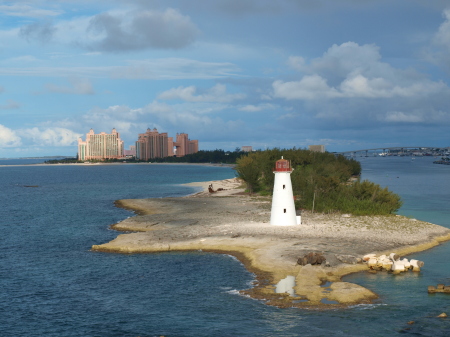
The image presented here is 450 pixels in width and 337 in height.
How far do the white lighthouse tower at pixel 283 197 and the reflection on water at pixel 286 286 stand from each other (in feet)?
50.4

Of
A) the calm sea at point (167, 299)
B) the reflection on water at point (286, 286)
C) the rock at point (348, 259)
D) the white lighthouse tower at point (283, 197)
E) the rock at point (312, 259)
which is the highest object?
the white lighthouse tower at point (283, 197)

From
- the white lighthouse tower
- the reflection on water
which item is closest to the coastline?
the reflection on water

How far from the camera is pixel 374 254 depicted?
36125 mm

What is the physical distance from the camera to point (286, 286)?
30.1 meters

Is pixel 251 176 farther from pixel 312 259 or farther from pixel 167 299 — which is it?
pixel 167 299

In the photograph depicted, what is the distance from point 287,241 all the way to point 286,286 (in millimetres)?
11698

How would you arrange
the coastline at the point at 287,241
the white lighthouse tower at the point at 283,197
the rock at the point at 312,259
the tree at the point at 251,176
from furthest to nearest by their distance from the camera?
1. the tree at the point at 251,176
2. the white lighthouse tower at the point at 283,197
3. the rock at the point at 312,259
4. the coastline at the point at 287,241

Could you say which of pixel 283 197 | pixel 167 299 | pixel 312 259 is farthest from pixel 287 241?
pixel 167 299

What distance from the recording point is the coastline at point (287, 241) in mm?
29062

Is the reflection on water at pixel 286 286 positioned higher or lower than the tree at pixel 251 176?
lower

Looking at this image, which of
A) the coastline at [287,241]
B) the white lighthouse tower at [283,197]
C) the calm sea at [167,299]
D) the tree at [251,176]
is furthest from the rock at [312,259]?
the tree at [251,176]

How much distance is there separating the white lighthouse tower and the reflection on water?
50.4 ft

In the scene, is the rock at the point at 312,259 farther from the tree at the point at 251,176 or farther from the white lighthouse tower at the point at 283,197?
the tree at the point at 251,176

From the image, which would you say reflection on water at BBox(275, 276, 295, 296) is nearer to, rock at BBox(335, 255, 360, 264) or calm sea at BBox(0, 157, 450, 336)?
calm sea at BBox(0, 157, 450, 336)
